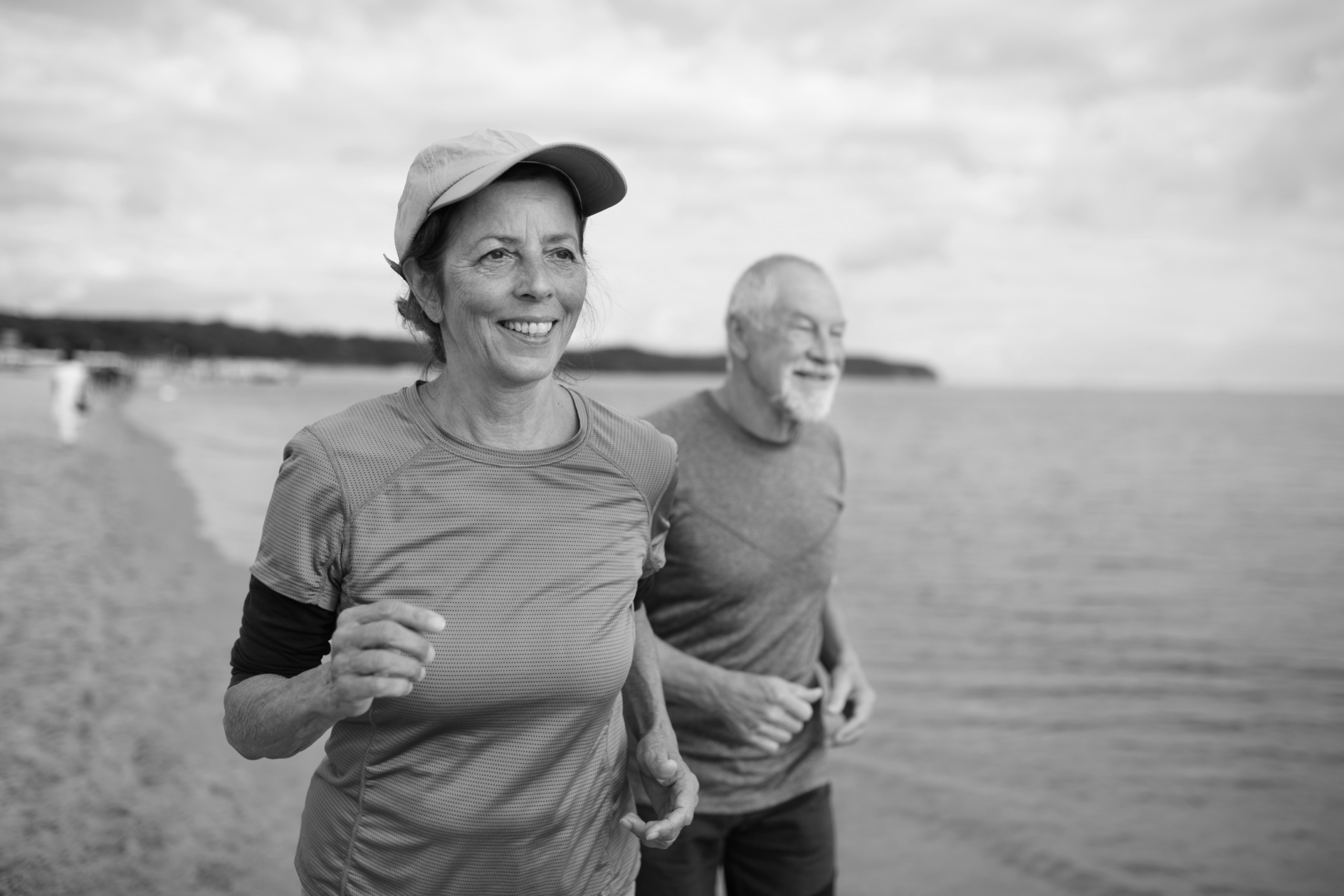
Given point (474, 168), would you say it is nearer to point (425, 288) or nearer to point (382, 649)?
point (425, 288)

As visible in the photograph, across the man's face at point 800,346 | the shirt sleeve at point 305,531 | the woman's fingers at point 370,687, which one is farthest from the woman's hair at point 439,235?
the man's face at point 800,346

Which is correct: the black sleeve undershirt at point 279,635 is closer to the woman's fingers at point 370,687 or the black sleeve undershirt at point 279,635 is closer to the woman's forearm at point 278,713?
the woman's forearm at point 278,713

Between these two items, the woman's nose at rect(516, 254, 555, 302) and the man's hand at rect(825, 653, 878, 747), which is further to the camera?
the man's hand at rect(825, 653, 878, 747)

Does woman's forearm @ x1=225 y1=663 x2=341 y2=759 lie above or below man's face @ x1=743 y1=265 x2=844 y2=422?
below

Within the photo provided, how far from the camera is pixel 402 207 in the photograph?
2211mm

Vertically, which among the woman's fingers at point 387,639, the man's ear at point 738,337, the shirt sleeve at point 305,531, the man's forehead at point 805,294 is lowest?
the woman's fingers at point 387,639

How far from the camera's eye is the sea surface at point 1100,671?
6.91m

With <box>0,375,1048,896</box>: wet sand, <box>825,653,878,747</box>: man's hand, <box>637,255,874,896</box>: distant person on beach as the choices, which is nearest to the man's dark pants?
<box>637,255,874,896</box>: distant person on beach

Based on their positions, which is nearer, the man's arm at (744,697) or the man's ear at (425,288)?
the man's ear at (425,288)

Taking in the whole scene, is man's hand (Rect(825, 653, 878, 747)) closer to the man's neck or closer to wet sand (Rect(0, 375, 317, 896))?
the man's neck

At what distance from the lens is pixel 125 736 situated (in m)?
6.11

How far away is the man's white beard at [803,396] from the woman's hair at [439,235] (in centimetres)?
134

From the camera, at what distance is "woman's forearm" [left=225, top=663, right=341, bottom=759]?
188cm

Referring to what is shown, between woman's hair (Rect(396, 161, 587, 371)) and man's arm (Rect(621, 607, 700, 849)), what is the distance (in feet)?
3.14
